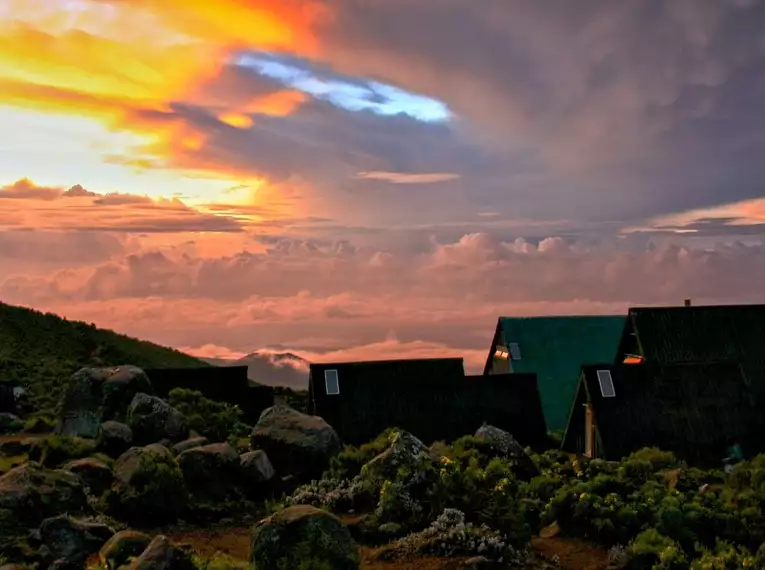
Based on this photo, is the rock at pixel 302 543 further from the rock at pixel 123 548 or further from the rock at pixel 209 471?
the rock at pixel 209 471

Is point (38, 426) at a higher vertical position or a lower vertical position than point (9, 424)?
lower

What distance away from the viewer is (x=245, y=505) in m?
21.4

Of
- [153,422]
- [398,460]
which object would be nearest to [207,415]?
[153,422]

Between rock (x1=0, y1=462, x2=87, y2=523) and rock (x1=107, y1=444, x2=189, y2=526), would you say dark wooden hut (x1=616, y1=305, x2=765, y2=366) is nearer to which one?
rock (x1=107, y1=444, x2=189, y2=526)

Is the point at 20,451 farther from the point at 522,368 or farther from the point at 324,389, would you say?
the point at 522,368

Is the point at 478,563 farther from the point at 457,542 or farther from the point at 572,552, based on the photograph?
the point at 572,552

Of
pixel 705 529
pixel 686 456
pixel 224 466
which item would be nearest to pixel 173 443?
pixel 224 466

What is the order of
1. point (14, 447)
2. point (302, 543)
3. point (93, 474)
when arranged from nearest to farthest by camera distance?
point (302, 543) < point (93, 474) < point (14, 447)

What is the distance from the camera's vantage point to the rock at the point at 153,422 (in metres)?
26.5

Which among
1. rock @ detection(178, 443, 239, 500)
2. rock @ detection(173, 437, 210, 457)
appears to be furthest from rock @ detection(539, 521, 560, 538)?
Result: rock @ detection(173, 437, 210, 457)

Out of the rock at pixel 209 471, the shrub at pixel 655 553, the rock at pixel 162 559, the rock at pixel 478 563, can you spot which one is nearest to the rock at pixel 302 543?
the rock at pixel 162 559

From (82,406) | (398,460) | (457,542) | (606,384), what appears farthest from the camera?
(606,384)

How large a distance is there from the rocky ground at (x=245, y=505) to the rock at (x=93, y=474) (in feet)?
0.11

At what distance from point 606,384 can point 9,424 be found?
78.6 feet
